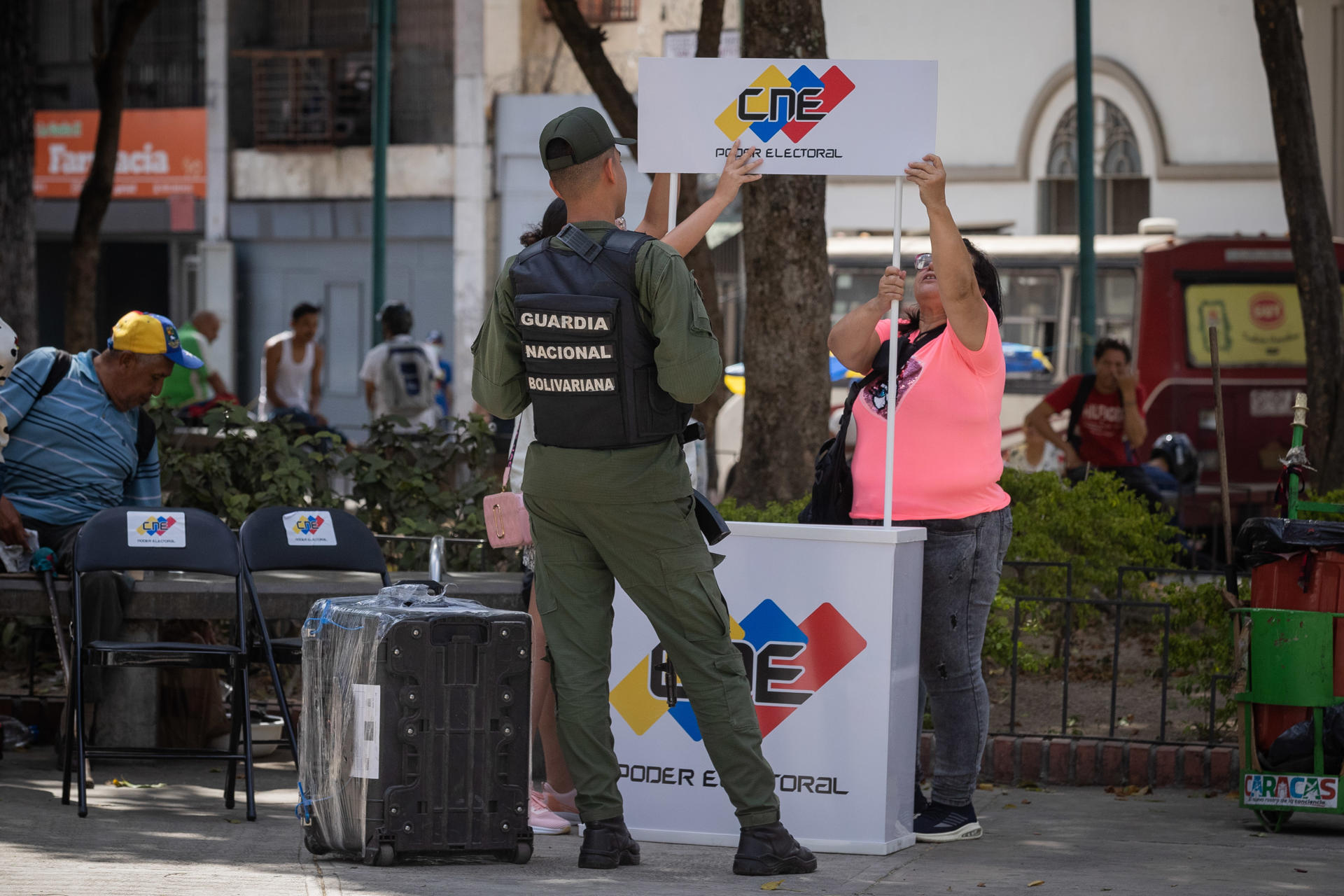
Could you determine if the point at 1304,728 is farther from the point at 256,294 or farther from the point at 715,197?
the point at 256,294

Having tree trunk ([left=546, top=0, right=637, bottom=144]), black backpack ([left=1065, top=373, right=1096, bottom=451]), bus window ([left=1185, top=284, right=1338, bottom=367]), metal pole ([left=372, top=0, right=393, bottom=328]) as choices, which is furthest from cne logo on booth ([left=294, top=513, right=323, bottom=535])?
bus window ([left=1185, top=284, right=1338, bottom=367])

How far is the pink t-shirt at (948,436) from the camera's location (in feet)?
17.9

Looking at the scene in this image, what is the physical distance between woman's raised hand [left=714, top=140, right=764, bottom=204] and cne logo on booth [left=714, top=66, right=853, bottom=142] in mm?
71

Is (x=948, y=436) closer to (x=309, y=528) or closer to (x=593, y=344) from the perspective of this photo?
(x=593, y=344)

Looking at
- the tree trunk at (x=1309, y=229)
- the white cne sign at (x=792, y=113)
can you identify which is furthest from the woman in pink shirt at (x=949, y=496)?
the tree trunk at (x=1309, y=229)

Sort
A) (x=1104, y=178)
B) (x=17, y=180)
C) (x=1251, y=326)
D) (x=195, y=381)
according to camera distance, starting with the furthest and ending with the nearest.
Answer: (x=1104, y=178), (x=1251, y=326), (x=195, y=381), (x=17, y=180)

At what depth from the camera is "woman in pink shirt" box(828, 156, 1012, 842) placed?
5.46 m

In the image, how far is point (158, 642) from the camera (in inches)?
249

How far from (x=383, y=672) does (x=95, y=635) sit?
1.99m

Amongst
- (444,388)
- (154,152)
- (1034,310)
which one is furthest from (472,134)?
(1034,310)

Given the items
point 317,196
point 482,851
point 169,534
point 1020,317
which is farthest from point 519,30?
point 482,851

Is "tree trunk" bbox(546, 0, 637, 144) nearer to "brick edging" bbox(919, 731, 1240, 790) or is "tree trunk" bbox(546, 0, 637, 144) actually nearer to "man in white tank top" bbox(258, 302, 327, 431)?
"brick edging" bbox(919, 731, 1240, 790)

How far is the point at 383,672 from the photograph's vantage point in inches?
191

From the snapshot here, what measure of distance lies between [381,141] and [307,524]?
11.4 metres
